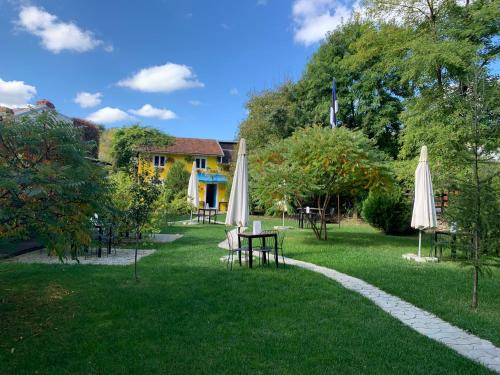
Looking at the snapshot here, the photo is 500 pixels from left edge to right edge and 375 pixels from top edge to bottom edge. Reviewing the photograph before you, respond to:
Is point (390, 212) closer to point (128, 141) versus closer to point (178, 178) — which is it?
point (178, 178)

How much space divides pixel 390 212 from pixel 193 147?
23715 millimetres

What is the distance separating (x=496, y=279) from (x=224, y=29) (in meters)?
14.4

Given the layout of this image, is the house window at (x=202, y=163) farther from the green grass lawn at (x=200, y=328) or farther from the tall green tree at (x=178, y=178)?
the green grass lawn at (x=200, y=328)

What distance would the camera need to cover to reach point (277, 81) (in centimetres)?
3175

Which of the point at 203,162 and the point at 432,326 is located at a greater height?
the point at 203,162

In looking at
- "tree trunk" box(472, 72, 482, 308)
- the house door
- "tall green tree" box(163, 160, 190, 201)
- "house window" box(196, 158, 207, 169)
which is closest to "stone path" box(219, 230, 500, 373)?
"tree trunk" box(472, 72, 482, 308)

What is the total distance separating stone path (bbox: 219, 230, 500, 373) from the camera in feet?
13.5

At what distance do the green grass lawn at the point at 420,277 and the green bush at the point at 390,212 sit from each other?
474 cm

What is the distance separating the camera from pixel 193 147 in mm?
37344

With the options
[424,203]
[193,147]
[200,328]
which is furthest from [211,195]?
[200,328]

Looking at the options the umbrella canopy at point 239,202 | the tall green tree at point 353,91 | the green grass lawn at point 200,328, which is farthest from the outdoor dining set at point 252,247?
the tall green tree at point 353,91

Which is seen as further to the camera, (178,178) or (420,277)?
(178,178)

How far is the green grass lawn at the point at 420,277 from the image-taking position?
5.45m

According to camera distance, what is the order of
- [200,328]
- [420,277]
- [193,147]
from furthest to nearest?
1. [193,147]
2. [420,277]
3. [200,328]
